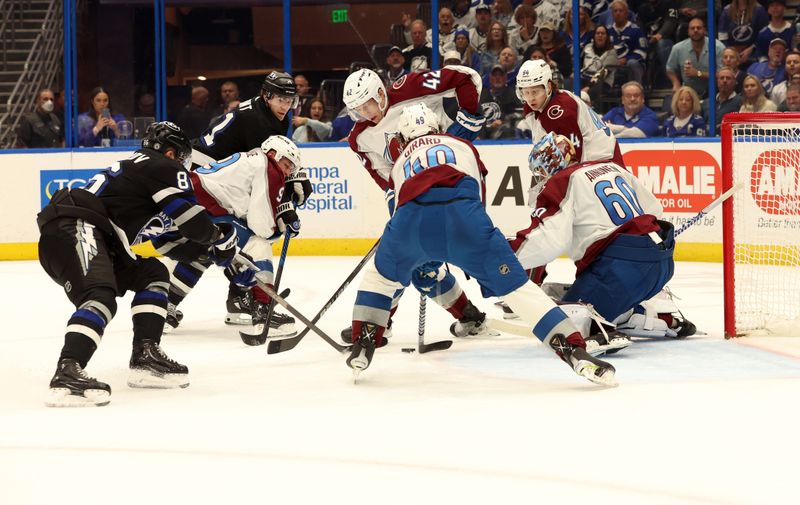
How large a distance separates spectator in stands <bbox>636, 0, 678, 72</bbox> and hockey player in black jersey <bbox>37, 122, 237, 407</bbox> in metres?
5.15

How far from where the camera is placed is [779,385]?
3463mm

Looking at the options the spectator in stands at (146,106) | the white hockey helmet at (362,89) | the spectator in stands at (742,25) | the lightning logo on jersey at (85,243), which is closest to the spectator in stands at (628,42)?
the spectator in stands at (742,25)

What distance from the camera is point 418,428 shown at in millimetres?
3000

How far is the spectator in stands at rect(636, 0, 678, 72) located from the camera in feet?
26.5

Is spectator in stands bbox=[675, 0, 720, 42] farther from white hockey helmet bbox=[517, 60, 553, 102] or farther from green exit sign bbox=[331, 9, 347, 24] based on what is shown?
white hockey helmet bbox=[517, 60, 553, 102]

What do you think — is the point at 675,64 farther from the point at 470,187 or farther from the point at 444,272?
the point at 470,187

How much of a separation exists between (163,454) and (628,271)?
198 centimetres

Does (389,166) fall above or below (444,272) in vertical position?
above

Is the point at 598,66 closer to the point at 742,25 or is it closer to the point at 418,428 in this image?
the point at 742,25

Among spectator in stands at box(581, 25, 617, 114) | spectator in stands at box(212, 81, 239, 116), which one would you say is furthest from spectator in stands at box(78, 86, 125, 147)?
spectator in stands at box(581, 25, 617, 114)

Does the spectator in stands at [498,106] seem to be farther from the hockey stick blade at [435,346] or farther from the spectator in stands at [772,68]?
the hockey stick blade at [435,346]

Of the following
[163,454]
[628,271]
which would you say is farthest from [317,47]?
[163,454]

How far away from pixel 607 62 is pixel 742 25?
99cm

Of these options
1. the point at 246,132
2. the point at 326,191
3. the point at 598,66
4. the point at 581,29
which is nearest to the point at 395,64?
the point at 326,191
